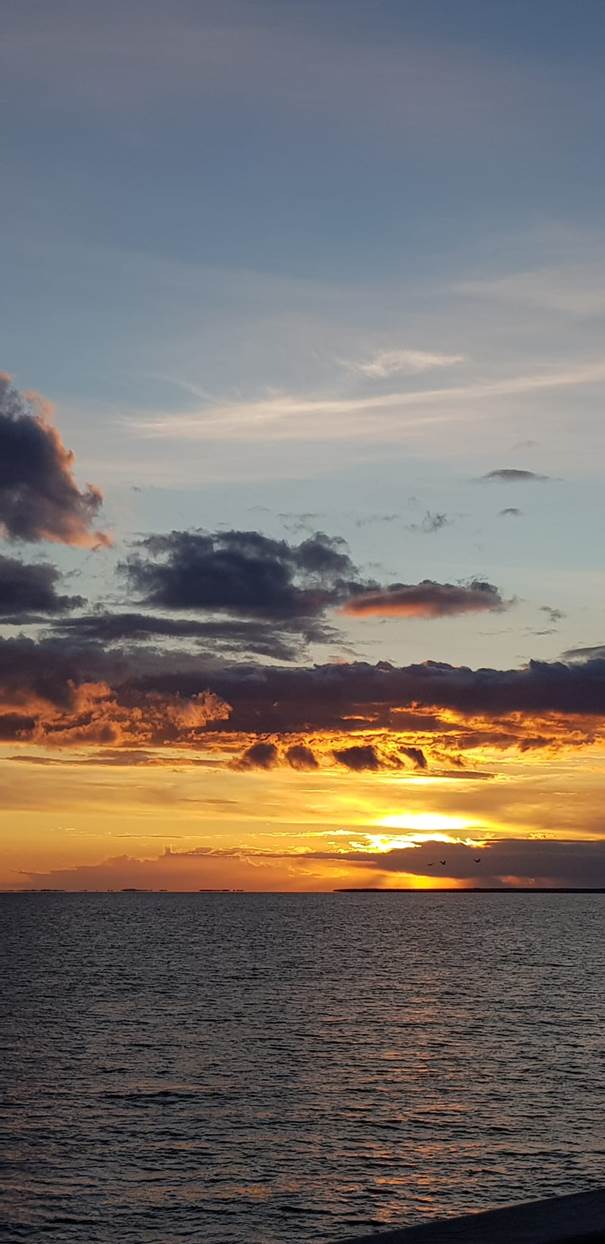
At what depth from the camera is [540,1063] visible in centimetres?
6894

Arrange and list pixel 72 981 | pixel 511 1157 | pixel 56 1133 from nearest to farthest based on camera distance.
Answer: pixel 511 1157
pixel 56 1133
pixel 72 981

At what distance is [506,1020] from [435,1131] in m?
43.1

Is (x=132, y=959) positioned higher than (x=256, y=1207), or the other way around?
(x=256, y=1207)

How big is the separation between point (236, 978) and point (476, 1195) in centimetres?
9535

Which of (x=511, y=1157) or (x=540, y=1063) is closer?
(x=511, y=1157)

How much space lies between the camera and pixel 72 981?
127000mm

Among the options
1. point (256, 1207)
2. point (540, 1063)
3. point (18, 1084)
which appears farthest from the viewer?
point (540, 1063)

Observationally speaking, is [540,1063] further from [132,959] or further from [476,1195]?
[132,959]

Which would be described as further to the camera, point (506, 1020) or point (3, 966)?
point (3, 966)

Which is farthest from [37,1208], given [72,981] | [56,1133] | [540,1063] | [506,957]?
[506,957]

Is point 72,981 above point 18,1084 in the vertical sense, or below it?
below

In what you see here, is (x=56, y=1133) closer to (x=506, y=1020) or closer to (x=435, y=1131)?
(x=435, y=1131)

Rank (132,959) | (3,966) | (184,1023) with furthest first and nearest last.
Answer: (132,959) → (3,966) → (184,1023)

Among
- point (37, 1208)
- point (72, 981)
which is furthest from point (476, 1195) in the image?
point (72, 981)
